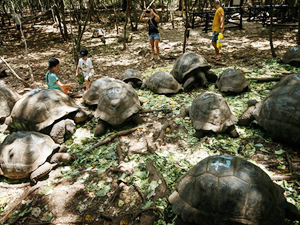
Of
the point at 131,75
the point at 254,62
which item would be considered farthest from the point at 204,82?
the point at 254,62

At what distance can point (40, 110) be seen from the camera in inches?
177

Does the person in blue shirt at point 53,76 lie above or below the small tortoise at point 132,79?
above

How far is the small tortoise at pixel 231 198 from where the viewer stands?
85.0 inches

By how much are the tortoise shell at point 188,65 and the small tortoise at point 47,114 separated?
3192 mm

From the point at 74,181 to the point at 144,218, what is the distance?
1.53 meters

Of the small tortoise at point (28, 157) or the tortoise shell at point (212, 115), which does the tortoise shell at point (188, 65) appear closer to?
the tortoise shell at point (212, 115)

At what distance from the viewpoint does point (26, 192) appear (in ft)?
10.9

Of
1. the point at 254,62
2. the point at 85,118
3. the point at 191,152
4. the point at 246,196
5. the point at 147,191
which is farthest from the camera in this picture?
the point at 254,62

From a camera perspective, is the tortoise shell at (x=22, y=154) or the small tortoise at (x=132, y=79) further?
the small tortoise at (x=132, y=79)

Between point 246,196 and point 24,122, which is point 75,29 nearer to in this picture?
point 24,122

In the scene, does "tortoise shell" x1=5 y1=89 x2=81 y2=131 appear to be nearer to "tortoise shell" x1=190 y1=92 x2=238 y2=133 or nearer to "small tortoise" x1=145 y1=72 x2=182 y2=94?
"small tortoise" x1=145 y1=72 x2=182 y2=94

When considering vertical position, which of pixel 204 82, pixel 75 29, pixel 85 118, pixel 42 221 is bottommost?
pixel 42 221

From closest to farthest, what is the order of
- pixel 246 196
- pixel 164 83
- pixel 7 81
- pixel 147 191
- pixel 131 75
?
1. pixel 246 196
2. pixel 147 191
3. pixel 164 83
4. pixel 131 75
5. pixel 7 81

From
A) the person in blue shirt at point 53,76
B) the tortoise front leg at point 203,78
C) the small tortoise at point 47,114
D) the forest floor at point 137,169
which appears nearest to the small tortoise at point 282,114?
the forest floor at point 137,169
